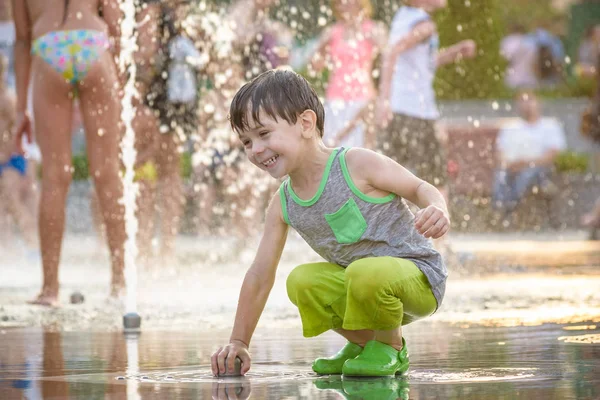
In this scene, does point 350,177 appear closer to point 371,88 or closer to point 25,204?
point 371,88

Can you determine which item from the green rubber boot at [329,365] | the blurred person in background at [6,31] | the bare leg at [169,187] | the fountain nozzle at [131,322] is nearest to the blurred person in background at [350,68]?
the bare leg at [169,187]

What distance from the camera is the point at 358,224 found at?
3902 mm

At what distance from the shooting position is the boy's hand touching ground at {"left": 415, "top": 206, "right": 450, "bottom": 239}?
3.49 meters

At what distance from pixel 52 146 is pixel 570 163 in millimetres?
8906

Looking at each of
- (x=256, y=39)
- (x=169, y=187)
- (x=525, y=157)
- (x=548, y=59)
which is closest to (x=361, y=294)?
(x=169, y=187)

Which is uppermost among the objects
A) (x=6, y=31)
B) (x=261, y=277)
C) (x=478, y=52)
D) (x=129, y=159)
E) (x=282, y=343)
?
(x=478, y=52)

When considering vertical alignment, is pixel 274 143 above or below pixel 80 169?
below

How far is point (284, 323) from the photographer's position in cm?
558

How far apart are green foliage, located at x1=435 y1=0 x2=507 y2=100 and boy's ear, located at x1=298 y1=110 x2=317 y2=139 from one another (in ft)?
41.9

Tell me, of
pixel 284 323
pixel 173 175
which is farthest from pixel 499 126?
pixel 284 323

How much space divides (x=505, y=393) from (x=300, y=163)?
102 centimetres

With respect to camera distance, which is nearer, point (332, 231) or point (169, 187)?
point (332, 231)

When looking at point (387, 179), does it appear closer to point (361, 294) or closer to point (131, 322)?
point (361, 294)

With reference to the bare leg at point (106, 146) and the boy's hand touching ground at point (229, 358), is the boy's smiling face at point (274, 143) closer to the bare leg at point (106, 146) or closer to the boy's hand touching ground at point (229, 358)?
the boy's hand touching ground at point (229, 358)
